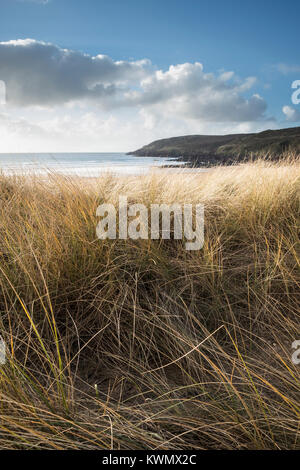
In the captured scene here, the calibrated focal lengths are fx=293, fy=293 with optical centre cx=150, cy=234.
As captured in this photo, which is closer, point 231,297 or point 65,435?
point 65,435

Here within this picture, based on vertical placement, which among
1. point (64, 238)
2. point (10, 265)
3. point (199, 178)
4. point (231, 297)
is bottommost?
point (231, 297)

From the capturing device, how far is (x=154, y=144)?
1890 inches

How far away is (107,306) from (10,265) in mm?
646

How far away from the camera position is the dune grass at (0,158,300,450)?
91 centimetres

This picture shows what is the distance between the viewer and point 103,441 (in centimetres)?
88

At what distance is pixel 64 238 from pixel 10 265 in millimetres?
343

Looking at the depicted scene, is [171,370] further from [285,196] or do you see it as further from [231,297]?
[285,196]

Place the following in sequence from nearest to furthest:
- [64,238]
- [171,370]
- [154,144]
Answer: [171,370]
[64,238]
[154,144]

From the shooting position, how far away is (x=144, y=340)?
1.44 m

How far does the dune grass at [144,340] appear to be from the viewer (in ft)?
3.00
